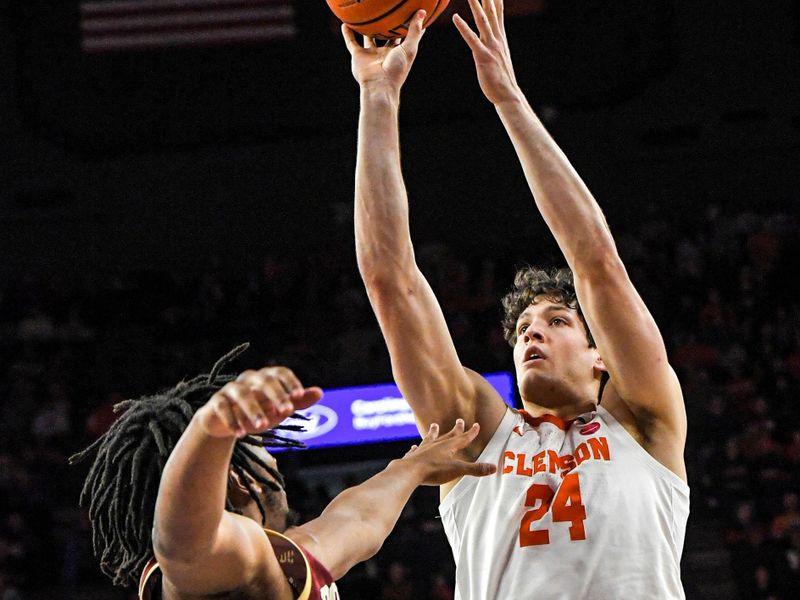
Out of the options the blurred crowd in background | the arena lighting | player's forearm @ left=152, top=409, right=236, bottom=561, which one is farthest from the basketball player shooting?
the arena lighting

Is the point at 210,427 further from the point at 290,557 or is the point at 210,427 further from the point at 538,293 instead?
the point at 538,293

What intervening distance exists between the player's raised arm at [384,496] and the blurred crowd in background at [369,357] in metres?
5.78

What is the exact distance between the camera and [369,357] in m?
11.6

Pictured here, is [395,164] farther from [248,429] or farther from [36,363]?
[36,363]

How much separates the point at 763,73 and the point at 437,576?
8823 mm

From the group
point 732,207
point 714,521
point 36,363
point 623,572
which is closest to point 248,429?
point 623,572

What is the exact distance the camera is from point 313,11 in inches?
559

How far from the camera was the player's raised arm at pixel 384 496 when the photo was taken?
2.88m

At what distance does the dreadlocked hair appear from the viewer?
2.49 meters

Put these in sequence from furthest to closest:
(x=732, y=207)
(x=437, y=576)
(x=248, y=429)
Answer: (x=732, y=207), (x=437, y=576), (x=248, y=429)

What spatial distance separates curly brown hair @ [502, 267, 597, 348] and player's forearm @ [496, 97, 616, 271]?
1.11 ft

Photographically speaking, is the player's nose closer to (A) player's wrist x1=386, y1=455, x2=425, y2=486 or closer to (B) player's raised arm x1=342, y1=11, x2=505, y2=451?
(B) player's raised arm x1=342, y1=11, x2=505, y2=451

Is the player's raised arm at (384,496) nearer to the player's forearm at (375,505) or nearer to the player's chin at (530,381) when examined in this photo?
the player's forearm at (375,505)

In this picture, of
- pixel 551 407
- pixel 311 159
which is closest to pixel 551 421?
pixel 551 407
